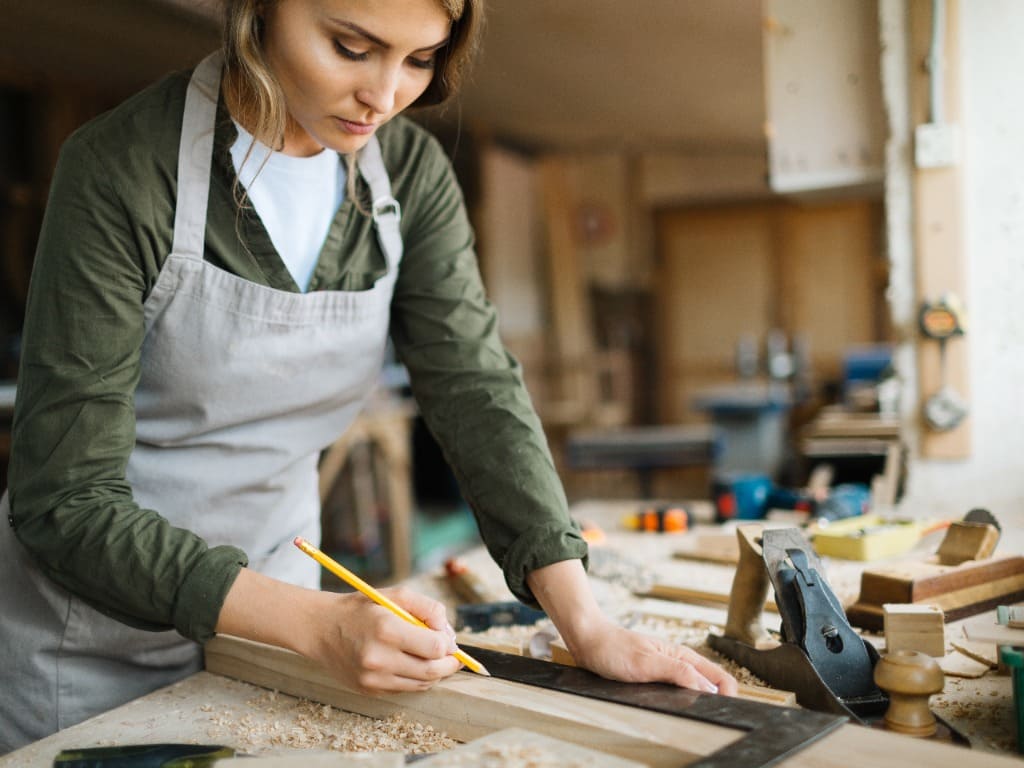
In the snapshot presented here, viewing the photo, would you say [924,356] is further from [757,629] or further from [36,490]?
[36,490]

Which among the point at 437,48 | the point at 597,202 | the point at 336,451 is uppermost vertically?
the point at 597,202

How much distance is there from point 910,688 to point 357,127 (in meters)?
0.85

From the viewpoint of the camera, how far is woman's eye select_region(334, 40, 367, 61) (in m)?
1.06

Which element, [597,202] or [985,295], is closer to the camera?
[985,295]

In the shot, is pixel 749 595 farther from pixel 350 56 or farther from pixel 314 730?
pixel 350 56

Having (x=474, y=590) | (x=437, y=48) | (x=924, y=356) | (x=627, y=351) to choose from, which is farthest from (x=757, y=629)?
(x=627, y=351)

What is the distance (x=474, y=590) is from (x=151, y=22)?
3.51m

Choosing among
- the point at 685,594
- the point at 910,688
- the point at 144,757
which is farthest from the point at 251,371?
the point at 910,688

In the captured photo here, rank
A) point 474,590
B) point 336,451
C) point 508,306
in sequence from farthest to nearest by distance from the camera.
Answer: point 508,306 → point 336,451 → point 474,590

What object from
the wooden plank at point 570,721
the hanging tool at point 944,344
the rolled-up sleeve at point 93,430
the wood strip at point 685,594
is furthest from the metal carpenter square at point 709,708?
the hanging tool at point 944,344

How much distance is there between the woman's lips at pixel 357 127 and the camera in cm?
113

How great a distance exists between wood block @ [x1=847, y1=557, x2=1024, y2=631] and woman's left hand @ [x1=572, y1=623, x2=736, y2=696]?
0.38 m

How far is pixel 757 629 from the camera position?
46.3 inches

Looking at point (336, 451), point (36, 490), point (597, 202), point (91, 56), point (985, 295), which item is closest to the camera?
point (36, 490)
